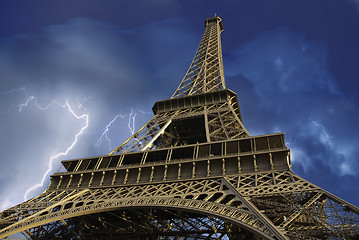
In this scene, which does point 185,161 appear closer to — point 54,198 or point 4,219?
point 54,198

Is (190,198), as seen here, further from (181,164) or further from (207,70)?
(207,70)

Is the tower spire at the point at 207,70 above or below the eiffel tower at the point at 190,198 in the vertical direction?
above

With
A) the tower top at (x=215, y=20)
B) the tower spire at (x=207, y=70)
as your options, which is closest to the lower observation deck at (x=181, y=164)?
the tower spire at (x=207, y=70)

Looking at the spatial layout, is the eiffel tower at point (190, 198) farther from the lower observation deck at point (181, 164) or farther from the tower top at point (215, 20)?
the tower top at point (215, 20)

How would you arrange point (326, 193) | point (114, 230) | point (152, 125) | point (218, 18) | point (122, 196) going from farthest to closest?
Answer: point (218, 18), point (152, 125), point (114, 230), point (122, 196), point (326, 193)

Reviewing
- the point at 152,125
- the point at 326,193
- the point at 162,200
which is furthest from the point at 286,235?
the point at 152,125

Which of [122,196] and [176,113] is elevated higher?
[176,113]
